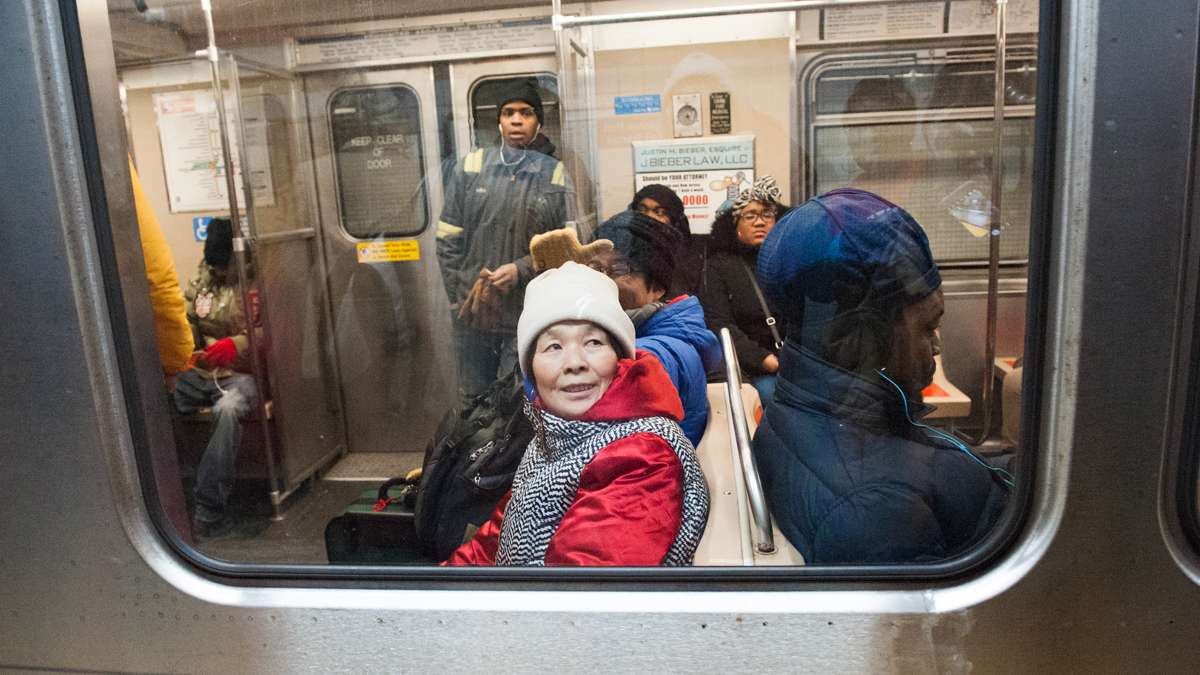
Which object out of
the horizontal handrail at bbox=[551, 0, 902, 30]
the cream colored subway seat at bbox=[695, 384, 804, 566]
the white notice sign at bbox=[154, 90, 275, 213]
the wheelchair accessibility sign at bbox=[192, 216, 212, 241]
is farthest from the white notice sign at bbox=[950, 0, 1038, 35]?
the wheelchair accessibility sign at bbox=[192, 216, 212, 241]

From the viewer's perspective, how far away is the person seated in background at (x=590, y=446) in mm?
1389

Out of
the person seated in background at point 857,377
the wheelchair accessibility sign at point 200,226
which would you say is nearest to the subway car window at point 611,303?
the person seated in background at point 857,377

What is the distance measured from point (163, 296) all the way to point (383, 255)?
49.2 inches

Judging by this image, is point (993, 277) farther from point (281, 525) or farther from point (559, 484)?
point (281, 525)

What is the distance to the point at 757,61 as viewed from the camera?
→ 2.95m

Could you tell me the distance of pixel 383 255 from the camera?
2729mm

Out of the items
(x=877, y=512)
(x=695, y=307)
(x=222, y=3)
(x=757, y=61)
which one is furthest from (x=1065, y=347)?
(x=222, y=3)

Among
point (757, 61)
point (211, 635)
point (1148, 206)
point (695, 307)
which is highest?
point (757, 61)

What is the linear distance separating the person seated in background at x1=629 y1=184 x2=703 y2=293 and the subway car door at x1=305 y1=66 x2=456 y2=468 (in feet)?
1.70

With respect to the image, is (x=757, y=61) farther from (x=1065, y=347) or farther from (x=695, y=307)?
(x=1065, y=347)

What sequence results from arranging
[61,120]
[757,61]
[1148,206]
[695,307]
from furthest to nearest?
[757,61] → [695,307] → [61,120] → [1148,206]

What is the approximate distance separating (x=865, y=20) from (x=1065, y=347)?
2276 mm

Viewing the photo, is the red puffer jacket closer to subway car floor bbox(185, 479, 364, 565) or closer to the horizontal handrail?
subway car floor bbox(185, 479, 364, 565)

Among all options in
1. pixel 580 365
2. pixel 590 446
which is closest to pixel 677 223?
pixel 580 365
